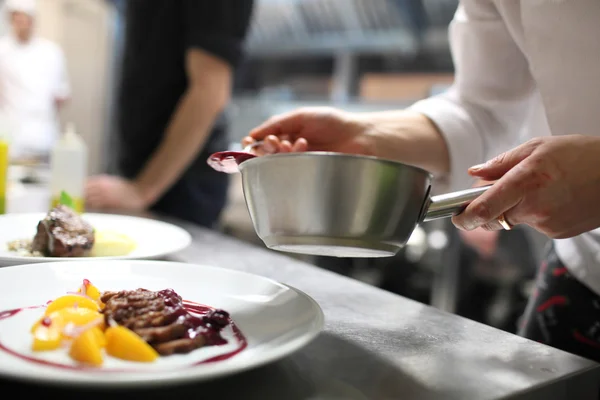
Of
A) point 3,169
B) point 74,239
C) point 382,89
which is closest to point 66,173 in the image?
point 3,169

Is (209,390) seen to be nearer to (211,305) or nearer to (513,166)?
(211,305)

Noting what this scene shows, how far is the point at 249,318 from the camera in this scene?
626 millimetres

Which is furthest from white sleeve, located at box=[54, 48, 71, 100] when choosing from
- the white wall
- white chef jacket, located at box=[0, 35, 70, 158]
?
the white wall

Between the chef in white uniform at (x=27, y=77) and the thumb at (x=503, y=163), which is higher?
the thumb at (x=503, y=163)

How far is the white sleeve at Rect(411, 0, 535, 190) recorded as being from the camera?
3.50 ft

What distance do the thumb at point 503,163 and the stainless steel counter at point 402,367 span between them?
194 millimetres

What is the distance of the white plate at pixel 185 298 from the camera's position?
0.42 metres

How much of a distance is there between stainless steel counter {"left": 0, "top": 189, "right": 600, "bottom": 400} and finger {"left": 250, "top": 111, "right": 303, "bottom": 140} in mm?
345

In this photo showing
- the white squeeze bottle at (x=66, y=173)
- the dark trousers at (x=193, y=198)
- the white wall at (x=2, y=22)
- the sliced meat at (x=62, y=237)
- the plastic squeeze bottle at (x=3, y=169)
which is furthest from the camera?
the white wall at (x=2, y=22)

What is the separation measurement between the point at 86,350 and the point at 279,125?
0.61 meters

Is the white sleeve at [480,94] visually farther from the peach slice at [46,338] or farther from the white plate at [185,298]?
the peach slice at [46,338]

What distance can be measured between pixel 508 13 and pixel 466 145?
24cm

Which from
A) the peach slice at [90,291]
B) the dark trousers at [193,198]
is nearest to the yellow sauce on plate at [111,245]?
the peach slice at [90,291]

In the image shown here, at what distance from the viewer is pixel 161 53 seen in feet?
5.77
